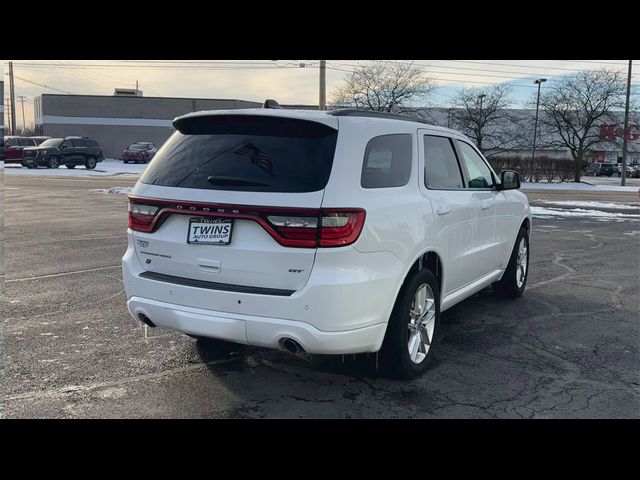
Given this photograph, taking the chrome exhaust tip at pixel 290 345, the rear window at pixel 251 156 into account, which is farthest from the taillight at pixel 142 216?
the chrome exhaust tip at pixel 290 345

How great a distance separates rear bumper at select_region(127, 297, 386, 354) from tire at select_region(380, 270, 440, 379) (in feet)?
0.70

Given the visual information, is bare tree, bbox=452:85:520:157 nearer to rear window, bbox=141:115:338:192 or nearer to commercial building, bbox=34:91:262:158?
commercial building, bbox=34:91:262:158

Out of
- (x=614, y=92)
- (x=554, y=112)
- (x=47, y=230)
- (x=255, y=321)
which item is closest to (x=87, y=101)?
(x=554, y=112)

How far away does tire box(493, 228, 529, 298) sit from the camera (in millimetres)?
6555

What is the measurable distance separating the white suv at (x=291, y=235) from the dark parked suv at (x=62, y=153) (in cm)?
3543

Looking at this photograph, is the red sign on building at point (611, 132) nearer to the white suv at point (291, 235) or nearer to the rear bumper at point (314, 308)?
the white suv at point (291, 235)

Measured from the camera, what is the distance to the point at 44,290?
6.54 meters

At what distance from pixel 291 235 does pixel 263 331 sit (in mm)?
619

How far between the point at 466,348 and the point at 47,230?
8.89 meters

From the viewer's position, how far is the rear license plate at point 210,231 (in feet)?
12.0

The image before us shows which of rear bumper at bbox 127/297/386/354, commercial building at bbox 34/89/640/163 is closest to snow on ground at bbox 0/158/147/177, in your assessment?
commercial building at bbox 34/89/640/163

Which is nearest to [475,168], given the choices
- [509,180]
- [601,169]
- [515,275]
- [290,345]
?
[509,180]
